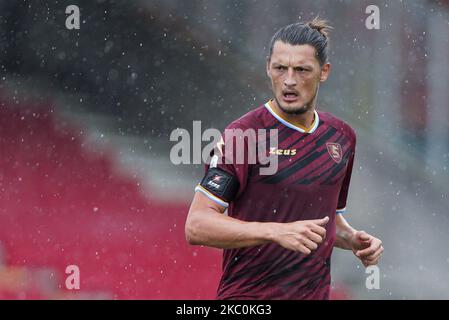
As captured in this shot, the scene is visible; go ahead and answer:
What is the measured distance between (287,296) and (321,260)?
264mm

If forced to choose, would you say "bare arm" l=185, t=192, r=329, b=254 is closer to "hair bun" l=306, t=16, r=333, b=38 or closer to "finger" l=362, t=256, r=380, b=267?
"finger" l=362, t=256, r=380, b=267

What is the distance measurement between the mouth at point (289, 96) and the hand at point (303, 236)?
85 centimetres

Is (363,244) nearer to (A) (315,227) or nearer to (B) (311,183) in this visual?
(B) (311,183)

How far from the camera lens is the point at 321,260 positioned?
394cm

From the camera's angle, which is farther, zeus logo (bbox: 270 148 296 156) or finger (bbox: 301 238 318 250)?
zeus logo (bbox: 270 148 296 156)

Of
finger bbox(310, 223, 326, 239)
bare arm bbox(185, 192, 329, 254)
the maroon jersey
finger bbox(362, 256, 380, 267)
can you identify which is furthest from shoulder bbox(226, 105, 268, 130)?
finger bbox(362, 256, 380, 267)

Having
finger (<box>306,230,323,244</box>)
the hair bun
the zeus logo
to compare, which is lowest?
finger (<box>306,230,323,244</box>)

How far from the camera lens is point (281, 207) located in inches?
151

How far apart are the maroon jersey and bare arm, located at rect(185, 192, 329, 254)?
0.09m

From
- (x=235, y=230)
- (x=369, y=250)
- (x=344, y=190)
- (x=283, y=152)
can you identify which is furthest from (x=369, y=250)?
(x=235, y=230)

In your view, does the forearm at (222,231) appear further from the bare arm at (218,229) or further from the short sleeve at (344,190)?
the short sleeve at (344,190)

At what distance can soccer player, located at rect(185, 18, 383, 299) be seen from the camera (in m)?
3.75

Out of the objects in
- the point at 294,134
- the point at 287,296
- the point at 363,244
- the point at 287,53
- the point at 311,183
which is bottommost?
the point at 287,296

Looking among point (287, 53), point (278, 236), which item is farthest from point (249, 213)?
point (287, 53)
